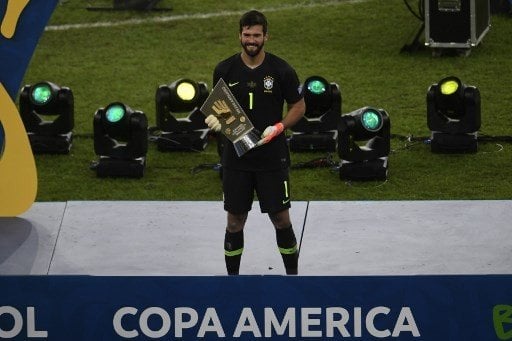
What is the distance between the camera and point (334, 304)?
8.00 meters

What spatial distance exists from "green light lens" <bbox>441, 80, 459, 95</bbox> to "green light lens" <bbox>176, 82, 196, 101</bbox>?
8.42 feet

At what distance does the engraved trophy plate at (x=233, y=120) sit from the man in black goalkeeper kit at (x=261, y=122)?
61 mm

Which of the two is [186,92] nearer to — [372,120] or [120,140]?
[120,140]

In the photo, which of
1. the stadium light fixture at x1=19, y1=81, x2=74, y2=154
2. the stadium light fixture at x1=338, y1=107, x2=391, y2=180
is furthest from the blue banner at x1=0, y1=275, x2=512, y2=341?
the stadium light fixture at x1=19, y1=81, x2=74, y2=154

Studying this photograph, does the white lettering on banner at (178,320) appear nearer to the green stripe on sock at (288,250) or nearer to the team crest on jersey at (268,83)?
the team crest on jersey at (268,83)

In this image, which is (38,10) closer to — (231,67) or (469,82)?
(231,67)

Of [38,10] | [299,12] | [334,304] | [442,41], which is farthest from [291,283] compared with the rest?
[299,12]

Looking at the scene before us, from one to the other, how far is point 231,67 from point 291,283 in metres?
2.82

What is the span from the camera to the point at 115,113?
46.6 ft

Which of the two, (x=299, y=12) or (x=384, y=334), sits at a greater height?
(x=384, y=334)

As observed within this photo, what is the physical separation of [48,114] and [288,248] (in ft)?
16.5

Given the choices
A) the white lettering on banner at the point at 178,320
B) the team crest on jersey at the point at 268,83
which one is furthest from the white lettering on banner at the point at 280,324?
the team crest on jersey at the point at 268,83

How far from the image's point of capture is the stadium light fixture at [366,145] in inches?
551

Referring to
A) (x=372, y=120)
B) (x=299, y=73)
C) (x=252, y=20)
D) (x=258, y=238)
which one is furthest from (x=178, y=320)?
(x=299, y=73)
